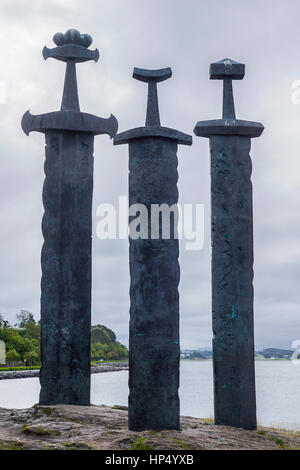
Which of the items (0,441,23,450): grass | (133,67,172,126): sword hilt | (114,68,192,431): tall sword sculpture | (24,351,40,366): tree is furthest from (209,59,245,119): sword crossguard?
(24,351,40,366): tree

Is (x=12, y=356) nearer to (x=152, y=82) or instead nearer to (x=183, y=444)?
(x=152, y=82)

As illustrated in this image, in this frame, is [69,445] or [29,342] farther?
[29,342]

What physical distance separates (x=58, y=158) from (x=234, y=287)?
3.24 metres

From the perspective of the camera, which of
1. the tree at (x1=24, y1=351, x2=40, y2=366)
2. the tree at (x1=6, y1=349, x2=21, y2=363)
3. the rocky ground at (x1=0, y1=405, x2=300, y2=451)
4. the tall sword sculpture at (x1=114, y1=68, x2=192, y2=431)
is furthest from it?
the tree at (x1=24, y1=351, x2=40, y2=366)

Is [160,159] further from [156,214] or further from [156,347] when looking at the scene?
[156,347]

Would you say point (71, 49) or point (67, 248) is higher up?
point (71, 49)

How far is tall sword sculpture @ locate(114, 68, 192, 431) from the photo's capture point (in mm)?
7426

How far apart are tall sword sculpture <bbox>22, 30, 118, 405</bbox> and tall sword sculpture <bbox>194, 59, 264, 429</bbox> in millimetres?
1862

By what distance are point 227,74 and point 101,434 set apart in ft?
17.5

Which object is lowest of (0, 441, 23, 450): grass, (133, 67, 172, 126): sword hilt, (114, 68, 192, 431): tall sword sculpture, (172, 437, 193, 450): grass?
(172, 437, 193, 450): grass

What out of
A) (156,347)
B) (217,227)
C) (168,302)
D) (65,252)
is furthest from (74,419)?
(217,227)

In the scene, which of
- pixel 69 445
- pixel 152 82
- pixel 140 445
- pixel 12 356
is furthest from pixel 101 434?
pixel 12 356

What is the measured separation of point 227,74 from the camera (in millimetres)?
9109

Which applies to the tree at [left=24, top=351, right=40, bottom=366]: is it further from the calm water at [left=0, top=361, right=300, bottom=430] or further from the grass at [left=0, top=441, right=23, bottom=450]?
the grass at [left=0, top=441, right=23, bottom=450]
